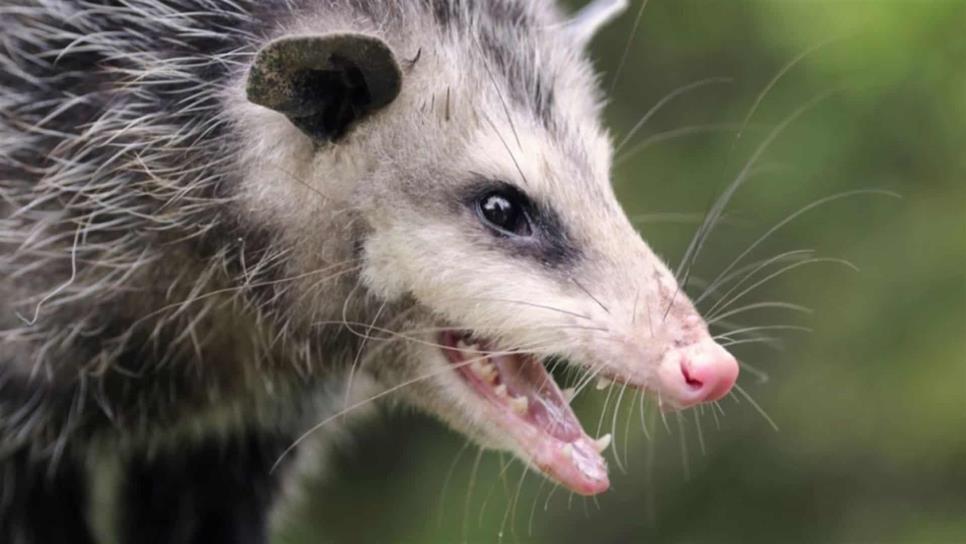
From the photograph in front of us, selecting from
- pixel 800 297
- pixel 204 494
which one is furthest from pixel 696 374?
pixel 800 297

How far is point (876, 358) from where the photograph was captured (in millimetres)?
3416

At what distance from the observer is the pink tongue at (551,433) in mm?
1824

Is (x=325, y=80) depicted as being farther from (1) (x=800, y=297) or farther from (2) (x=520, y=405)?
(1) (x=800, y=297)

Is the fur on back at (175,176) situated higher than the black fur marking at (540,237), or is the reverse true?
the black fur marking at (540,237)

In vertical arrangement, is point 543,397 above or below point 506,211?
below

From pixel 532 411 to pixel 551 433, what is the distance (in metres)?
0.05

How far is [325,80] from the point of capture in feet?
6.05

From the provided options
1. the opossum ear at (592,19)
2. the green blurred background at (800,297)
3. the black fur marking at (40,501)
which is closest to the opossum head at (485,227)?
the opossum ear at (592,19)

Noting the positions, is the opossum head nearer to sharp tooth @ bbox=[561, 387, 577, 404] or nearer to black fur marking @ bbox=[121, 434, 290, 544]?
sharp tooth @ bbox=[561, 387, 577, 404]

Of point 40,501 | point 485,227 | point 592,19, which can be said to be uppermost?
point 592,19

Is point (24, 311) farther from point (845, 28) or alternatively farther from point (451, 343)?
point (845, 28)

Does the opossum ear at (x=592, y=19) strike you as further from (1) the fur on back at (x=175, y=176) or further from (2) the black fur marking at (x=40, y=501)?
(2) the black fur marking at (x=40, y=501)

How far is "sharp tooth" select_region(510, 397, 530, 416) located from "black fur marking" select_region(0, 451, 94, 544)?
856 mm

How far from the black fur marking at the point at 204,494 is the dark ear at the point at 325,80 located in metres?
0.79
